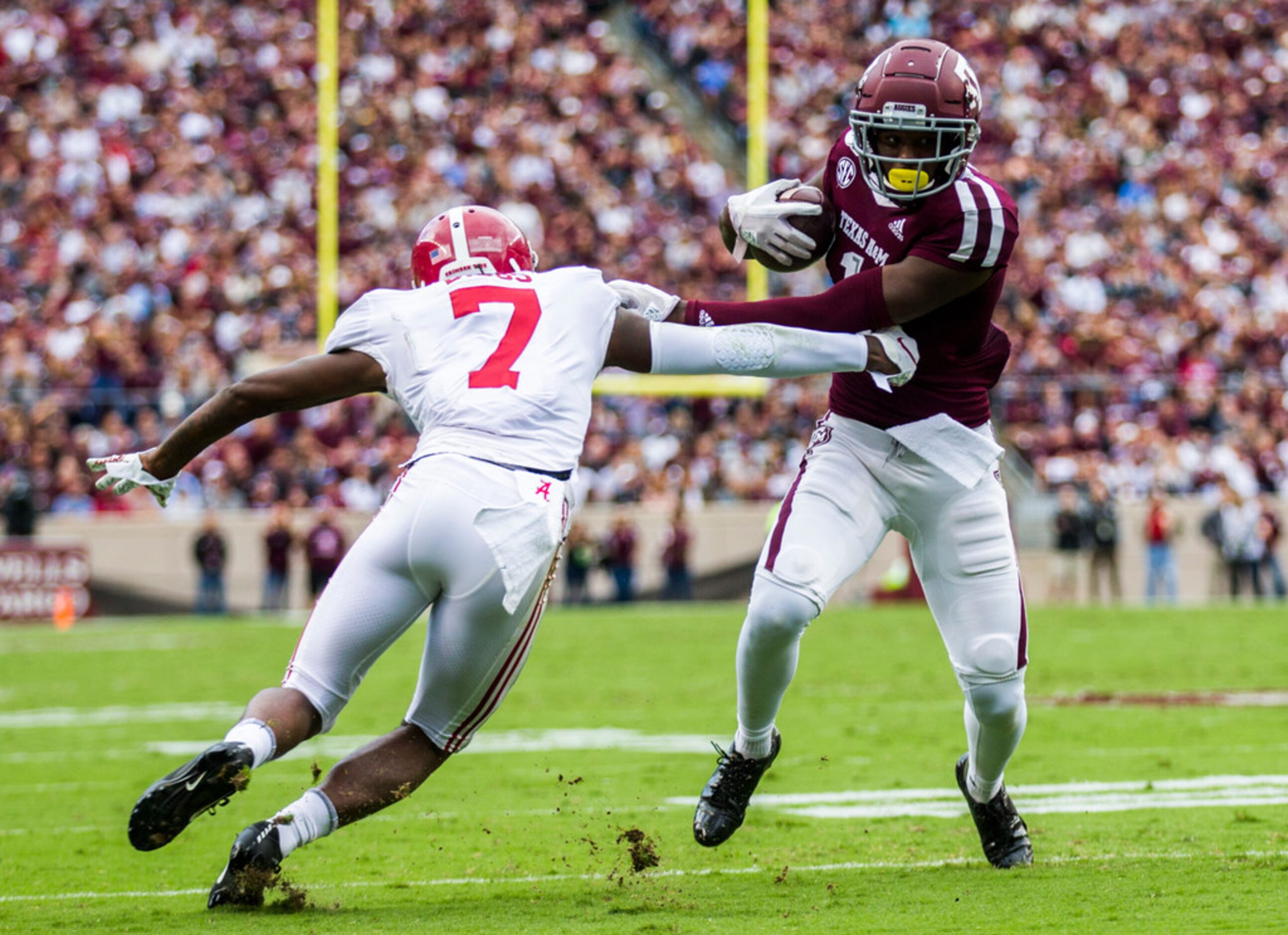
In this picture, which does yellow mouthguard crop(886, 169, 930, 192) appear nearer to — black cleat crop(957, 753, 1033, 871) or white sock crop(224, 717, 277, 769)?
black cleat crop(957, 753, 1033, 871)

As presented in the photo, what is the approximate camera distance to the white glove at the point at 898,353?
15.1ft

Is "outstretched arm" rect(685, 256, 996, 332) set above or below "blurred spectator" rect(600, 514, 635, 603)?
above

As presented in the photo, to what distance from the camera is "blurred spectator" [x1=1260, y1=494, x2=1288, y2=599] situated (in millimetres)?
19734

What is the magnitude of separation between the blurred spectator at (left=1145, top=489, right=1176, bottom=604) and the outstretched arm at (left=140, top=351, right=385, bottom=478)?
54.5 ft

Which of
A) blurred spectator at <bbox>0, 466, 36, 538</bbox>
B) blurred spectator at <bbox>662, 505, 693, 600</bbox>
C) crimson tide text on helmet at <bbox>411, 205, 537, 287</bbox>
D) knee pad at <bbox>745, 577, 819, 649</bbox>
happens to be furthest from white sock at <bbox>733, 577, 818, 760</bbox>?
blurred spectator at <bbox>0, 466, 36, 538</bbox>

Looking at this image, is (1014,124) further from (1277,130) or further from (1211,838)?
(1211,838)

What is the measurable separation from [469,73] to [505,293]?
17.8 m

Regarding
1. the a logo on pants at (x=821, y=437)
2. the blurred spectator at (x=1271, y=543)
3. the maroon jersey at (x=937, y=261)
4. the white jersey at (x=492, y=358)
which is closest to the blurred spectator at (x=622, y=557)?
the blurred spectator at (x=1271, y=543)

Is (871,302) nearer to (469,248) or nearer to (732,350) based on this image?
(732,350)

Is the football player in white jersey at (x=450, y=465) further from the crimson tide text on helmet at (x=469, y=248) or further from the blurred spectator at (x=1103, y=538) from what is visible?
Answer: the blurred spectator at (x=1103, y=538)

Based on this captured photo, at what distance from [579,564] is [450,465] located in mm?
16017

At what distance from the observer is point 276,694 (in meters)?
4.33

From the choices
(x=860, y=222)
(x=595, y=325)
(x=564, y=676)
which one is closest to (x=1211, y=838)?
(x=860, y=222)

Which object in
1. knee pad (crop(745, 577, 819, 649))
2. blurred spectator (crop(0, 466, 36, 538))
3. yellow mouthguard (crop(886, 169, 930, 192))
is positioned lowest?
blurred spectator (crop(0, 466, 36, 538))
